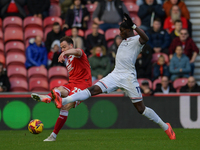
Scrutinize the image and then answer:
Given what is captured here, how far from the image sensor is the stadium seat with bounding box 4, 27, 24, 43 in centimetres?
1290

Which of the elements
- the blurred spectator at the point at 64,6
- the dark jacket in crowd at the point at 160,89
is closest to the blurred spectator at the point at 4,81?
the blurred spectator at the point at 64,6

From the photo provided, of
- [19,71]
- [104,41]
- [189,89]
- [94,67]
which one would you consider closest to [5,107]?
[19,71]

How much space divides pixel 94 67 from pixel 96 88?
4995 mm

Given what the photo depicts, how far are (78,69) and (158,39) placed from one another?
5.57 metres

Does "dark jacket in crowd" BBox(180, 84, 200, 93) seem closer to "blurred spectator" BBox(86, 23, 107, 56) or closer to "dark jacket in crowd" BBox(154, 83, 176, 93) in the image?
"dark jacket in crowd" BBox(154, 83, 176, 93)

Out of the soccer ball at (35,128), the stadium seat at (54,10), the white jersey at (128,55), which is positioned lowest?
the soccer ball at (35,128)

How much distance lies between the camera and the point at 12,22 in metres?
13.1

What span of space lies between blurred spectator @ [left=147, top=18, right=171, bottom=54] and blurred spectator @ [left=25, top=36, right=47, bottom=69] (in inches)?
135

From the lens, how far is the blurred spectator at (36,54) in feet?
39.4

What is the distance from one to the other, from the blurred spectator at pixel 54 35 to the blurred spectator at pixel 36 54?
17.1 inches

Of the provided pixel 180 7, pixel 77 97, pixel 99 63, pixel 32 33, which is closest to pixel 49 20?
pixel 32 33

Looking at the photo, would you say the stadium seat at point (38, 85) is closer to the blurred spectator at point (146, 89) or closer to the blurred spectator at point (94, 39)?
the blurred spectator at point (94, 39)

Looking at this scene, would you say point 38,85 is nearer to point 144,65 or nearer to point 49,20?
point 49,20

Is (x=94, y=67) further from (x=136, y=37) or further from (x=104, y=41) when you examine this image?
(x=136, y=37)
